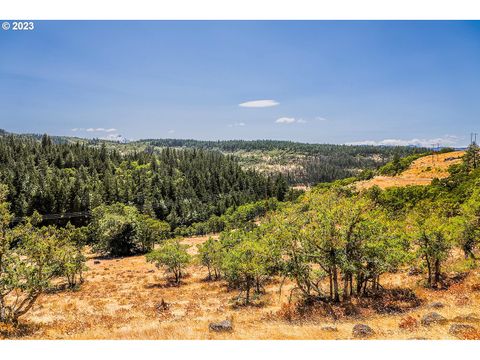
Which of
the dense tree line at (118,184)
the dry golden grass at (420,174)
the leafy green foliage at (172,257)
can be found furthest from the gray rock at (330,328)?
the dense tree line at (118,184)

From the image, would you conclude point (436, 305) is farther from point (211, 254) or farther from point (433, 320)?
point (211, 254)

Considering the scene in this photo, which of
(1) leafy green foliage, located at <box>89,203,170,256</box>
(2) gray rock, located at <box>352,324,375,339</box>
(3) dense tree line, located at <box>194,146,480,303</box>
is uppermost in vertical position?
(3) dense tree line, located at <box>194,146,480,303</box>

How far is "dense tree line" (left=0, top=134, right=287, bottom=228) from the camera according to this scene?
115125mm

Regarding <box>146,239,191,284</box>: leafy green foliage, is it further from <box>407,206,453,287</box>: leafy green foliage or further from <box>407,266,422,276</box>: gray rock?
<box>407,206,453,287</box>: leafy green foliage

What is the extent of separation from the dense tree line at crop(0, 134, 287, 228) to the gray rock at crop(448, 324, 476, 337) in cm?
11639

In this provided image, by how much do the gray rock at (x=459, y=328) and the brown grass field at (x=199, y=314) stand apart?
0.45 metres

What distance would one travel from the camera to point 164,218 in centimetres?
13788

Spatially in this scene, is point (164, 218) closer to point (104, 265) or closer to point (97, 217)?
point (97, 217)

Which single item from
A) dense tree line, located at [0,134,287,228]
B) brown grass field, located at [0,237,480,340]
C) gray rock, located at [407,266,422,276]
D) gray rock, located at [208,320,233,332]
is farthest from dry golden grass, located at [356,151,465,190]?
gray rock, located at [208,320,233,332]

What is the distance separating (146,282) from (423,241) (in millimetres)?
41424

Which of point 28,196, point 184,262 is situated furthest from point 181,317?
point 28,196

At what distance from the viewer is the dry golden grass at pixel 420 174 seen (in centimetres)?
11583

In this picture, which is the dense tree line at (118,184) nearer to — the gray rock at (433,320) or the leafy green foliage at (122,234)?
the leafy green foliage at (122,234)

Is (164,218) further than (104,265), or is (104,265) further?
(164,218)
